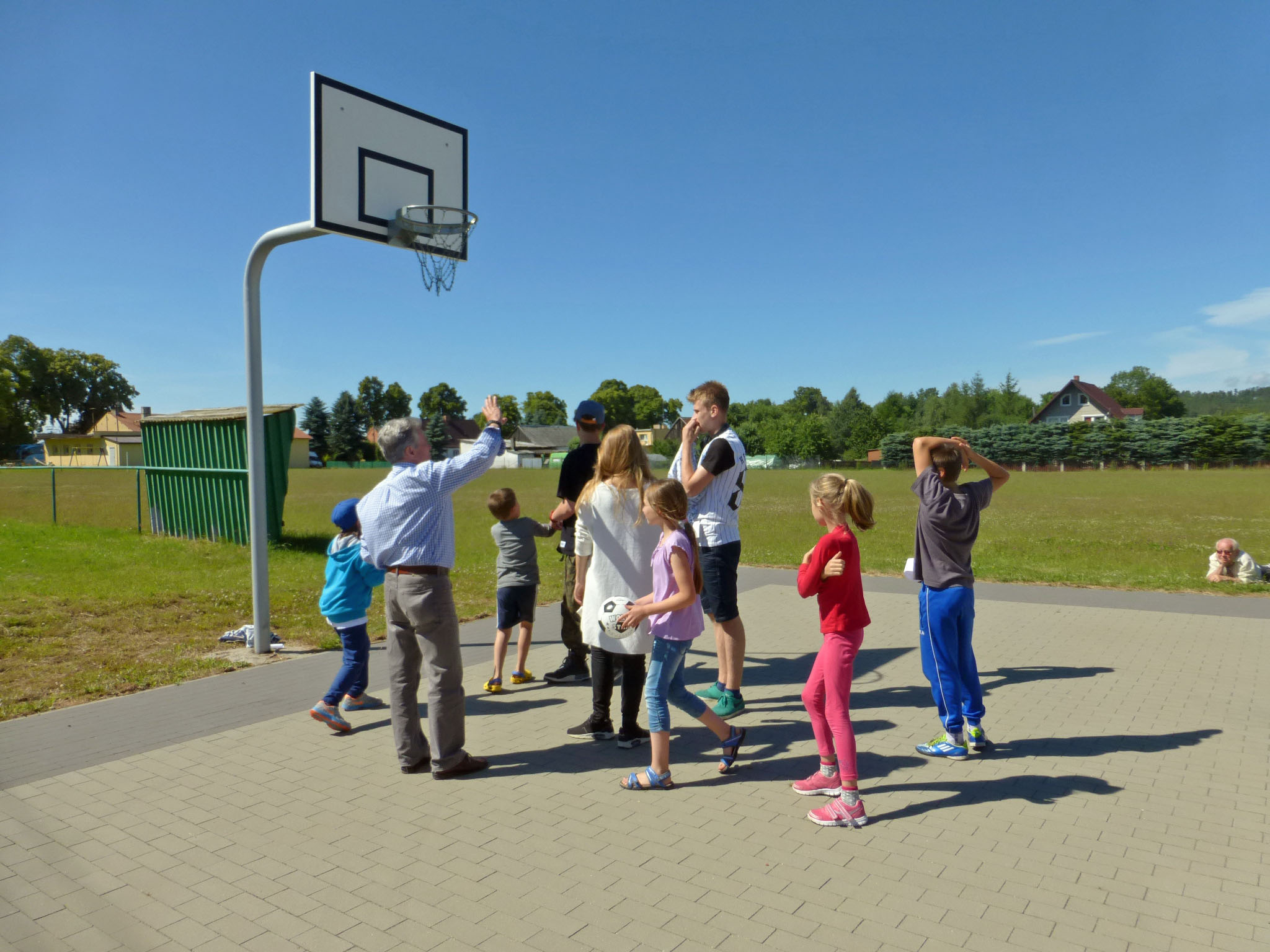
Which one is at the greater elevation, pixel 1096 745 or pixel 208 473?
pixel 208 473

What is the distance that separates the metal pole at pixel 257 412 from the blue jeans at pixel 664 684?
466cm

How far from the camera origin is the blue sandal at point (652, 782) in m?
4.23

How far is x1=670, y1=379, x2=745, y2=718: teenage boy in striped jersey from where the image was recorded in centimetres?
516

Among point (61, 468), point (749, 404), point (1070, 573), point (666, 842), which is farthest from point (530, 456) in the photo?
point (666, 842)

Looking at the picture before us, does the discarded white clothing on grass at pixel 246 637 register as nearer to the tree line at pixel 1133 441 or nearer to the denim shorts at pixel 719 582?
the denim shorts at pixel 719 582

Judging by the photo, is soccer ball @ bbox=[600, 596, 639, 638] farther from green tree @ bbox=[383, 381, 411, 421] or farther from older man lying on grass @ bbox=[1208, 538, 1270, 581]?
green tree @ bbox=[383, 381, 411, 421]

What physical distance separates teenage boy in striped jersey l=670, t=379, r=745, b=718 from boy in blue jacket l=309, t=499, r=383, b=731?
2.11 meters

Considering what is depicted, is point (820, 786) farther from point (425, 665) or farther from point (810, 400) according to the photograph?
point (810, 400)

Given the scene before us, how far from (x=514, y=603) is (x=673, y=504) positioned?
8.10 ft

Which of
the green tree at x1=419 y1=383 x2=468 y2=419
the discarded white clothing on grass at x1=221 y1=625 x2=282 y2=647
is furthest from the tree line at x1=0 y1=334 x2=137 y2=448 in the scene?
the discarded white clothing on grass at x1=221 y1=625 x2=282 y2=647

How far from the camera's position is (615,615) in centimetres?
416

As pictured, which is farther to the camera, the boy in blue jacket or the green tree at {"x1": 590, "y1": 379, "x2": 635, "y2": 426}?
the green tree at {"x1": 590, "y1": 379, "x2": 635, "y2": 426}

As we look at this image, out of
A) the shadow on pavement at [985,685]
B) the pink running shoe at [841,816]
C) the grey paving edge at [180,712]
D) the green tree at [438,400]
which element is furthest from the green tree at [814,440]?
the pink running shoe at [841,816]

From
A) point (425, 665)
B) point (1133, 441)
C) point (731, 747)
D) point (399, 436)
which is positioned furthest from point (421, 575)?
point (1133, 441)
